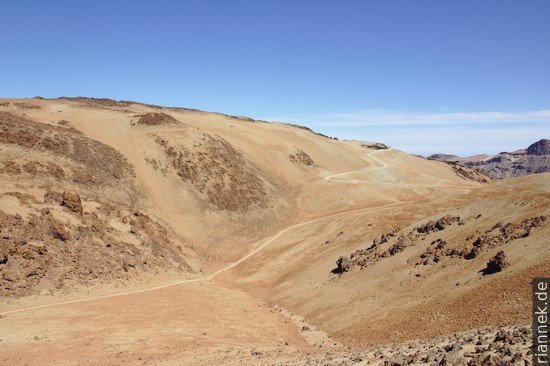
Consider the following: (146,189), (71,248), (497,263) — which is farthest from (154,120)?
(497,263)

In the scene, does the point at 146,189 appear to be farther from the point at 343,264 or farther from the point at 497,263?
the point at 497,263

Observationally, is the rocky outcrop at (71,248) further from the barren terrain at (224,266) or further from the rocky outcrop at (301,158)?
the rocky outcrop at (301,158)

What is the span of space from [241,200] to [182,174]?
835 centimetres

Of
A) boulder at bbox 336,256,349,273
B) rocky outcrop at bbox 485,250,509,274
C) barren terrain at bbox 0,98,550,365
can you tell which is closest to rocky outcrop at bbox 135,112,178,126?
barren terrain at bbox 0,98,550,365

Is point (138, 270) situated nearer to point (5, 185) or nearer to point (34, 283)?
point (34, 283)

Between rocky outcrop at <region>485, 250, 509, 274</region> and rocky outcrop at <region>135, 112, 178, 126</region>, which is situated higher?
rocky outcrop at <region>135, 112, 178, 126</region>

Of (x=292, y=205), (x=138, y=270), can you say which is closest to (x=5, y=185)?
(x=138, y=270)

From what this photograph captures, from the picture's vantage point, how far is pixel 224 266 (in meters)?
38.0

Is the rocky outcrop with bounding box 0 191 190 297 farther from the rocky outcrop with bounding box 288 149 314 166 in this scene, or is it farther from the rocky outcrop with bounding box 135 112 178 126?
the rocky outcrop with bounding box 288 149 314 166

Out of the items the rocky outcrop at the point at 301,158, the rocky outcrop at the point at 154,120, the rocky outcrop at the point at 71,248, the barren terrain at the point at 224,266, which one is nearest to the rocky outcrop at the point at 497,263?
the barren terrain at the point at 224,266

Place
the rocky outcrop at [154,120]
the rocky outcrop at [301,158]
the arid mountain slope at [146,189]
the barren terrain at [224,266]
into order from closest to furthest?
the barren terrain at [224,266]
the arid mountain slope at [146,189]
the rocky outcrop at [154,120]
the rocky outcrop at [301,158]

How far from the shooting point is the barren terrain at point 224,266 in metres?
17.6

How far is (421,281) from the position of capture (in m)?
21.9

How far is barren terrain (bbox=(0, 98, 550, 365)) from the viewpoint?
57.7 ft
